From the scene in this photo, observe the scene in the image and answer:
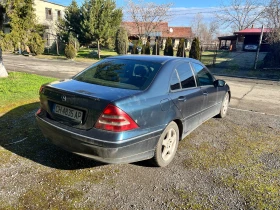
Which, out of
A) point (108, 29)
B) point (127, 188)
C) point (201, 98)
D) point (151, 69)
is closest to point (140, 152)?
point (127, 188)

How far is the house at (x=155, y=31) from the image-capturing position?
3697 centimetres

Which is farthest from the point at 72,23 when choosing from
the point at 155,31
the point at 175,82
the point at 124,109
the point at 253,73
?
the point at 124,109

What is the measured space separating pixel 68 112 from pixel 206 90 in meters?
2.56

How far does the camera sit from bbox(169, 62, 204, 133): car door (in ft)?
10.2

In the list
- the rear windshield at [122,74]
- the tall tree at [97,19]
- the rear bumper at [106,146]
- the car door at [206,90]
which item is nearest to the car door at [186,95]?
the car door at [206,90]

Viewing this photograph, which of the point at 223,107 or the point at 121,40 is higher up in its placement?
the point at 121,40

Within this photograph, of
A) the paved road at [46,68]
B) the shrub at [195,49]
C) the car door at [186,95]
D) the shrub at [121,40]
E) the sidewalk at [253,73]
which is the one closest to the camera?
the car door at [186,95]

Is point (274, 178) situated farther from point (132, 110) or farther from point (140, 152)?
point (132, 110)

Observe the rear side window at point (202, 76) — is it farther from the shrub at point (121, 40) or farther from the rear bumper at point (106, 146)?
the shrub at point (121, 40)

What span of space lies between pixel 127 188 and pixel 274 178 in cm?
198

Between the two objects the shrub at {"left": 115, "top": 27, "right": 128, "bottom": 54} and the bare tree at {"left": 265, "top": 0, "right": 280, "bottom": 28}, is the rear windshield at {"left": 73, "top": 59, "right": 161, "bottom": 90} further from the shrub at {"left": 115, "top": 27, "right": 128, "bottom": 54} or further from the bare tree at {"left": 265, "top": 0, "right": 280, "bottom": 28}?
the shrub at {"left": 115, "top": 27, "right": 128, "bottom": 54}

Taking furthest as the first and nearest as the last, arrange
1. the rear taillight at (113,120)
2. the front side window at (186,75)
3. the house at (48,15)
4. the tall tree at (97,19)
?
1. the house at (48,15)
2. the tall tree at (97,19)
3. the front side window at (186,75)
4. the rear taillight at (113,120)

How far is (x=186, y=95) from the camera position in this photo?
329 centimetres

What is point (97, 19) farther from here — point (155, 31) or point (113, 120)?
point (113, 120)
